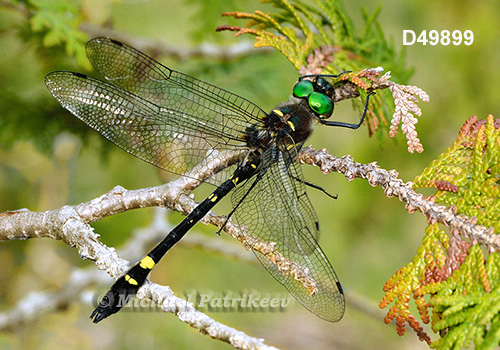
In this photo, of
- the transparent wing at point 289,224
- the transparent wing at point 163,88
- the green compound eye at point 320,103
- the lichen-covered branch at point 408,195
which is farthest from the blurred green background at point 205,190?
the lichen-covered branch at point 408,195

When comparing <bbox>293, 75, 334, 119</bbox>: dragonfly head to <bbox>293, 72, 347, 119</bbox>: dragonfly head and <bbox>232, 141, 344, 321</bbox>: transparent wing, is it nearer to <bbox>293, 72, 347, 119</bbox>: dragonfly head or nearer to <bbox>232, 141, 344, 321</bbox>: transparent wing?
<bbox>293, 72, 347, 119</bbox>: dragonfly head

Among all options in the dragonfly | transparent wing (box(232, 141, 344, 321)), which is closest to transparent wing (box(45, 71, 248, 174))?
the dragonfly

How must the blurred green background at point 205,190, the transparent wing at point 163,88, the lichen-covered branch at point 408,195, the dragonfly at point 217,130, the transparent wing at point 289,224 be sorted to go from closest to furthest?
the lichen-covered branch at point 408,195
the transparent wing at point 289,224
the dragonfly at point 217,130
the transparent wing at point 163,88
the blurred green background at point 205,190

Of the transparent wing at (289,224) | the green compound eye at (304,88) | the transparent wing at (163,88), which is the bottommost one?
the transparent wing at (289,224)

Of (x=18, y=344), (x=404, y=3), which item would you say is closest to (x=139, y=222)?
(x=18, y=344)

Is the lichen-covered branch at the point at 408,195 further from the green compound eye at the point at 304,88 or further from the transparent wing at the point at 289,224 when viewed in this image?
the green compound eye at the point at 304,88

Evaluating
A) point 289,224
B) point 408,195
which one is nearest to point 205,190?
point 289,224
